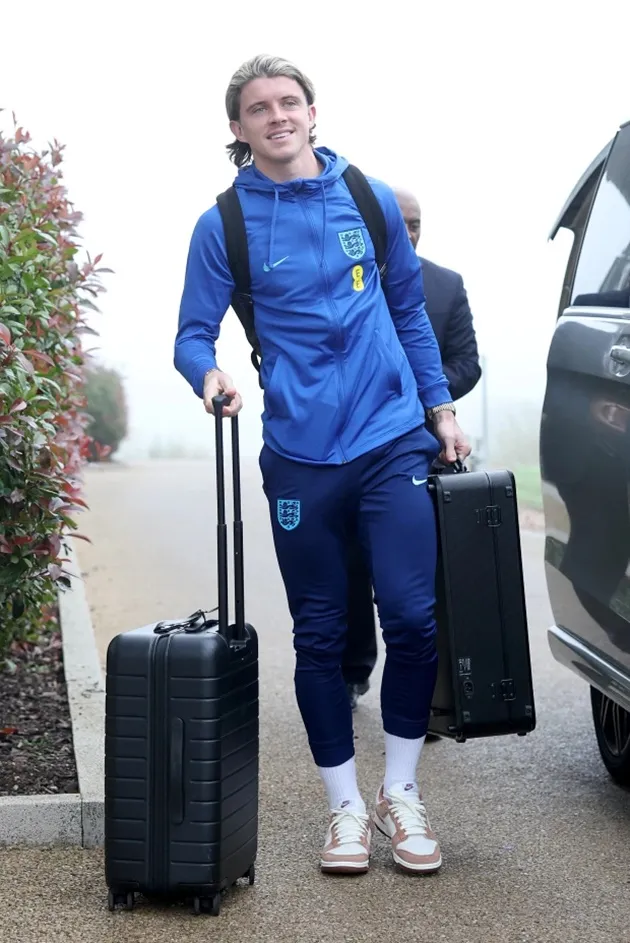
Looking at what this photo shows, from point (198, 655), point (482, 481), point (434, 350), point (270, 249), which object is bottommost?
point (198, 655)

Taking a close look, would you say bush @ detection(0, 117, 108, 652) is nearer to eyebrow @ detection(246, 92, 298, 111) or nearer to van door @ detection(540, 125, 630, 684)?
eyebrow @ detection(246, 92, 298, 111)

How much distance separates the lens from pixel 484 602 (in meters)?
4.11

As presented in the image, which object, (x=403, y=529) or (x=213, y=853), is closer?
(x=213, y=853)

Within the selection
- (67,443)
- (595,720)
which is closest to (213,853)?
(595,720)

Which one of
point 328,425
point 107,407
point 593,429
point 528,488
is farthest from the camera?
point 107,407

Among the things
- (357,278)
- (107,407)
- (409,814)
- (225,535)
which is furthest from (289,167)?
(107,407)

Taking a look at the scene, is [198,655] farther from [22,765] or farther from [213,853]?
[22,765]

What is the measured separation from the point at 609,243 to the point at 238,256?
113 centimetres

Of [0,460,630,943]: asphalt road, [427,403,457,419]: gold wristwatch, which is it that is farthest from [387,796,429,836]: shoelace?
[427,403,457,419]: gold wristwatch

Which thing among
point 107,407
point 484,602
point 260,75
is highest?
point 260,75

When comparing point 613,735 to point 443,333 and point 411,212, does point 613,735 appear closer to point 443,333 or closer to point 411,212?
point 443,333

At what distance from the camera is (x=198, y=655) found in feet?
11.8

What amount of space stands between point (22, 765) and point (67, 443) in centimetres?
198

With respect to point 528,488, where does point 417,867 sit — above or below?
above
